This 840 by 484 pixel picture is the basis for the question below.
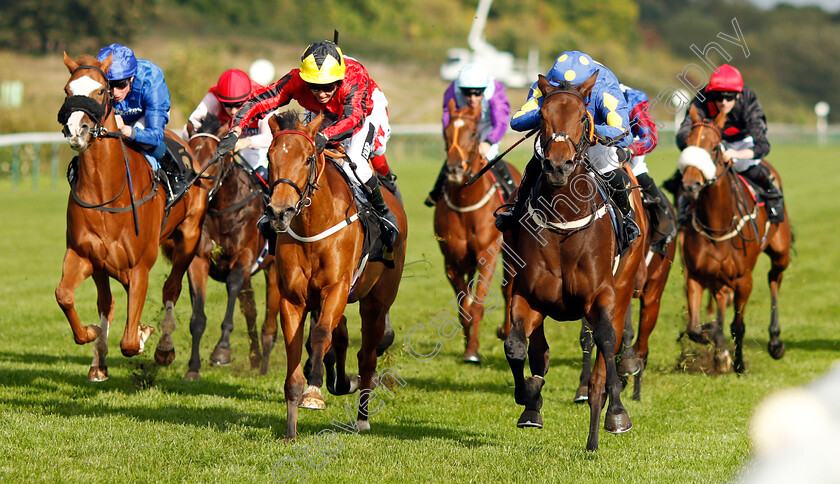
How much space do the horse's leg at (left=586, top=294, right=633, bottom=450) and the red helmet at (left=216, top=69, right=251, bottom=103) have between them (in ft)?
12.8

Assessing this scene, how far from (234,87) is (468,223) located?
2297 mm

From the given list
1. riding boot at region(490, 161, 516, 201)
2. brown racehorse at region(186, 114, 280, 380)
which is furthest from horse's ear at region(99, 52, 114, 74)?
riding boot at region(490, 161, 516, 201)

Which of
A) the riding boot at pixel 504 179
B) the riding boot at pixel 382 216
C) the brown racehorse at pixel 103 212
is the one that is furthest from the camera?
the riding boot at pixel 504 179

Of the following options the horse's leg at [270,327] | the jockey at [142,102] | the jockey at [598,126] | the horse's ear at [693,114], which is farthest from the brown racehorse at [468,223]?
the jockey at [598,126]

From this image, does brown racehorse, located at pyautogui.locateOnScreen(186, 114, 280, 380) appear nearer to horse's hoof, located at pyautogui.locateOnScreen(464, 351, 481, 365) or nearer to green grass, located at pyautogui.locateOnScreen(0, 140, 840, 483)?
green grass, located at pyautogui.locateOnScreen(0, 140, 840, 483)

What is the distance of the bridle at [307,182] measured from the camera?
4839 millimetres

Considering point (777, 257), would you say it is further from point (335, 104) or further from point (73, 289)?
point (73, 289)

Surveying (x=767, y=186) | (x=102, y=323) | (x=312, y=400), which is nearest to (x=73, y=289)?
(x=102, y=323)

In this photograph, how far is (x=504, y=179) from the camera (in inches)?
348

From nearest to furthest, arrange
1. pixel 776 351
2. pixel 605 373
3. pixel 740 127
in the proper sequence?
pixel 605 373 < pixel 740 127 < pixel 776 351

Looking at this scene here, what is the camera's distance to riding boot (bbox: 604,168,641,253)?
18.2ft

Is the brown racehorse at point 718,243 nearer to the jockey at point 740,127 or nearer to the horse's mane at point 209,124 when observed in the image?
the jockey at point 740,127

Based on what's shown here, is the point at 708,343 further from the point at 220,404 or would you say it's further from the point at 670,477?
the point at 220,404

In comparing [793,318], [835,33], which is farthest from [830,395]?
[835,33]
